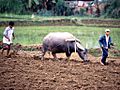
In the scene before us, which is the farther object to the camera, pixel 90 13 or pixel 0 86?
pixel 90 13

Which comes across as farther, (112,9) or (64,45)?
(112,9)

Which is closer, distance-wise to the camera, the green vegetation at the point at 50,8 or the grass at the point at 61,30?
the grass at the point at 61,30

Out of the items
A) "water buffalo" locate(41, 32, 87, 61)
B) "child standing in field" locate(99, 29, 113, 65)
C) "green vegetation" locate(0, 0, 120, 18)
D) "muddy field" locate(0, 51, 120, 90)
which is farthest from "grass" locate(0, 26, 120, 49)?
"green vegetation" locate(0, 0, 120, 18)

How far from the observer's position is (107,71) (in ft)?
34.6

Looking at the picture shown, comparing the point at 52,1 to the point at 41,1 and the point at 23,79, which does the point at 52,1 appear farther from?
the point at 23,79

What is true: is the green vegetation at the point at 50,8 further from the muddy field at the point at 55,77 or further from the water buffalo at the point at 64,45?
the muddy field at the point at 55,77

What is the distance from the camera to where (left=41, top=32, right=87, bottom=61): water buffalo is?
45.2 ft

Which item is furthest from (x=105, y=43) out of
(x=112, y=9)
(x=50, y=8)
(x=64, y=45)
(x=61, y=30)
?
(x=50, y=8)

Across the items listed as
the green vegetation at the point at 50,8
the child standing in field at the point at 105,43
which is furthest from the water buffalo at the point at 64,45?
the green vegetation at the point at 50,8

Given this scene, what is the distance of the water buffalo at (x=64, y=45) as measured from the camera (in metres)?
13.8

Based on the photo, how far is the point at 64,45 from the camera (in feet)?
46.0

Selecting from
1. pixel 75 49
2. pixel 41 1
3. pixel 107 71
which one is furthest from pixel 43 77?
pixel 41 1

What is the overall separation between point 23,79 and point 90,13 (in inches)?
1887

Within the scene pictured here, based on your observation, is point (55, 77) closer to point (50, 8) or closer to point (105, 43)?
point (105, 43)
